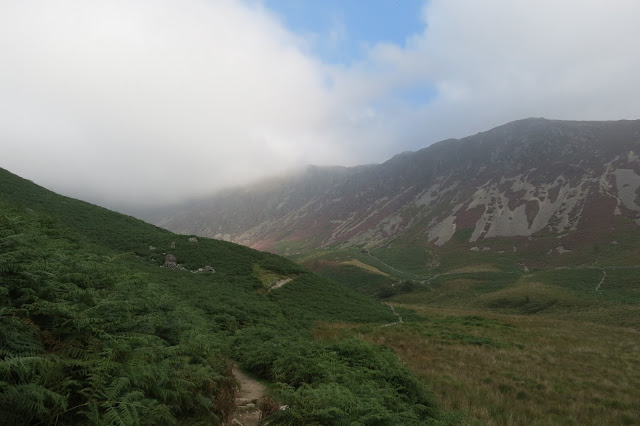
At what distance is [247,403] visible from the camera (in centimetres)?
909

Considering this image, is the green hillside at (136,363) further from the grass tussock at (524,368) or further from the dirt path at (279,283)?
the dirt path at (279,283)

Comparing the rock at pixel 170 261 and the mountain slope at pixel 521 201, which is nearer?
the rock at pixel 170 261

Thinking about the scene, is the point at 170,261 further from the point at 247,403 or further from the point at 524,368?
the point at 524,368

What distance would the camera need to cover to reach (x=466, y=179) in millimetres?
173500

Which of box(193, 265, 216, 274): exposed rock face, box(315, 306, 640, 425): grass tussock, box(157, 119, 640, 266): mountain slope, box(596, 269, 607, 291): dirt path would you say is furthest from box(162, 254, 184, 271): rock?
box(157, 119, 640, 266): mountain slope

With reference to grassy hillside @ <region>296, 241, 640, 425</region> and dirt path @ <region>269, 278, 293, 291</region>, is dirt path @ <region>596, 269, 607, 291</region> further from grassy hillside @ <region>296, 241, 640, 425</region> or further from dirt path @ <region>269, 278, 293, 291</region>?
dirt path @ <region>269, 278, 293, 291</region>

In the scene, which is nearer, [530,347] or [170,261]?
[530,347]

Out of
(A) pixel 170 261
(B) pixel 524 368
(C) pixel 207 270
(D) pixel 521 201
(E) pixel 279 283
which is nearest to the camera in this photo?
(B) pixel 524 368

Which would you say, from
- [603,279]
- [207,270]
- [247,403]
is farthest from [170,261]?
[603,279]

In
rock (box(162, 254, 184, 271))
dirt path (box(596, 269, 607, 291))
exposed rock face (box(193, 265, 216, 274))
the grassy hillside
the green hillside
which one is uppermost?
the green hillside

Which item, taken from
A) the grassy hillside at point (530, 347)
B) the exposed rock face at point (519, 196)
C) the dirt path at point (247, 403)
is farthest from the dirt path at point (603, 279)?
the dirt path at point (247, 403)

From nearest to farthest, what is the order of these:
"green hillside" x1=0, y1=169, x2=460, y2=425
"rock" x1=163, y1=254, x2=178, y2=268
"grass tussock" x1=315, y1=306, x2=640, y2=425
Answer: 1. "green hillside" x1=0, y1=169, x2=460, y2=425
2. "grass tussock" x1=315, y1=306, x2=640, y2=425
3. "rock" x1=163, y1=254, x2=178, y2=268

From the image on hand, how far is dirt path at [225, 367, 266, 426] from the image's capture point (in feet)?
26.1

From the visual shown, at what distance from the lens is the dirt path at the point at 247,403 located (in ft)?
26.1
